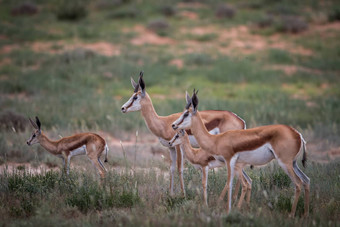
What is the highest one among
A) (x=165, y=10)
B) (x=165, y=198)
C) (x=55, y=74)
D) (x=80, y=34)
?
(x=165, y=10)

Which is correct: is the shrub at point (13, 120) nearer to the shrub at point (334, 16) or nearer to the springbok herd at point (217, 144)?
the springbok herd at point (217, 144)

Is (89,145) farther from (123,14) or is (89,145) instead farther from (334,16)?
(334,16)

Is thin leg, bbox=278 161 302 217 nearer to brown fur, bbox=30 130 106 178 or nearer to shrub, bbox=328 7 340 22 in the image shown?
brown fur, bbox=30 130 106 178

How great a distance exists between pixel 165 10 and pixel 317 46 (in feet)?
35.2

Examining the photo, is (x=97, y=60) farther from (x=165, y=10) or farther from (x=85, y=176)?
(x=85, y=176)

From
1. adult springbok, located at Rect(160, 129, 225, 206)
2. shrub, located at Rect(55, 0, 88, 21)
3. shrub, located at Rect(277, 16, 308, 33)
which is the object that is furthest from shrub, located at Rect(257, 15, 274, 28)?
adult springbok, located at Rect(160, 129, 225, 206)

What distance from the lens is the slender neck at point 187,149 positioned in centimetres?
713

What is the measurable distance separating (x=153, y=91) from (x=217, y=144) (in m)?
11.3

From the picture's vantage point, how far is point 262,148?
610cm

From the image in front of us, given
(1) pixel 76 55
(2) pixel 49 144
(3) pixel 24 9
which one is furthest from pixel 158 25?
(2) pixel 49 144

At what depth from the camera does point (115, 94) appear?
17125 mm

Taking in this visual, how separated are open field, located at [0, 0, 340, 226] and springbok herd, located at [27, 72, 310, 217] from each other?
364 millimetres

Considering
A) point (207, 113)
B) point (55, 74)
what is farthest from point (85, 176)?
point (55, 74)

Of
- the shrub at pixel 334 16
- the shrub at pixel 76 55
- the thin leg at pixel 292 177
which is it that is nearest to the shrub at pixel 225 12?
the shrub at pixel 334 16
